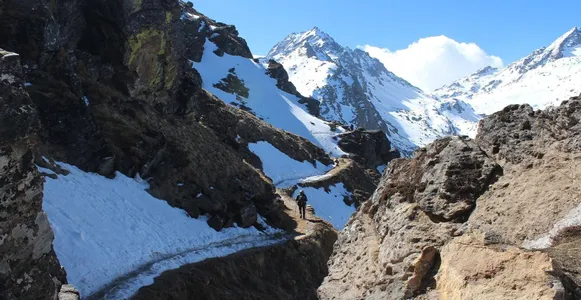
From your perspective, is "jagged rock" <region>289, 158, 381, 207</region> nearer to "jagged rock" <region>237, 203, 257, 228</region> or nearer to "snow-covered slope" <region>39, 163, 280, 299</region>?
"jagged rock" <region>237, 203, 257, 228</region>

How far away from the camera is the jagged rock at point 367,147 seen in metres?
102

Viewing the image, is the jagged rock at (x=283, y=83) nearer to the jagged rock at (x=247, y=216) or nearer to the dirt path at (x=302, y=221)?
the dirt path at (x=302, y=221)

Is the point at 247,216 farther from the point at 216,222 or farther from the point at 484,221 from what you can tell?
the point at 484,221

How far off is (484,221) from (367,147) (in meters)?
96.0

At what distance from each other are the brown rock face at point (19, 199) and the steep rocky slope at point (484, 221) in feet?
23.6

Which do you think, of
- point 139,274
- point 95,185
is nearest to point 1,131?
point 139,274

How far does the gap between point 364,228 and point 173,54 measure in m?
33.5

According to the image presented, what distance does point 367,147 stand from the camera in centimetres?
10275

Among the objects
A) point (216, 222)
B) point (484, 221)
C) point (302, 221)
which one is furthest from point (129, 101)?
point (484, 221)

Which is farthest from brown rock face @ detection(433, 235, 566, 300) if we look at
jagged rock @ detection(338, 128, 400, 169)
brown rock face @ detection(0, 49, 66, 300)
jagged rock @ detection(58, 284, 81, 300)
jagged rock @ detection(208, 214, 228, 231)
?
jagged rock @ detection(338, 128, 400, 169)

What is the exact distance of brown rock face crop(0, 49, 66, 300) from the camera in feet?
36.5

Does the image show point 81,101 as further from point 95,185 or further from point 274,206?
point 274,206

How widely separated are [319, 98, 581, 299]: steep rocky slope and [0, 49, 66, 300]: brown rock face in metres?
7.18

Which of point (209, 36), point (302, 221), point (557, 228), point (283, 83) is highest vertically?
point (209, 36)
